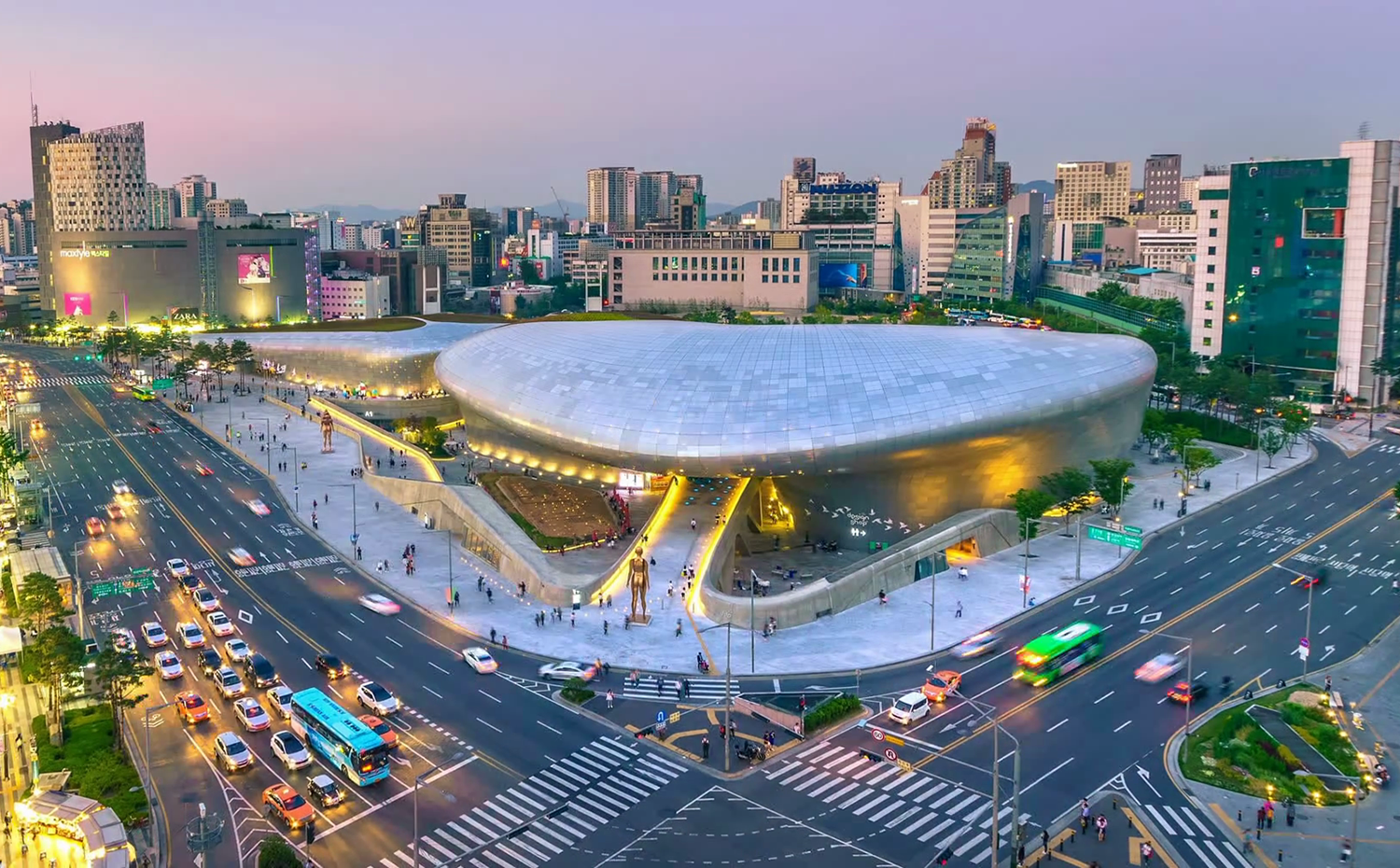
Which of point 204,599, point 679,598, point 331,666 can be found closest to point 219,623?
point 204,599

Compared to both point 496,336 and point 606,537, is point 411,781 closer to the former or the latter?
point 606,537

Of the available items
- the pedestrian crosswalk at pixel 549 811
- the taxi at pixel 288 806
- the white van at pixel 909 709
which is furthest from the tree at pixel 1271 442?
the taxi at pixel 288 806

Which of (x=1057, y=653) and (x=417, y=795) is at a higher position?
(x=1057, y=653)

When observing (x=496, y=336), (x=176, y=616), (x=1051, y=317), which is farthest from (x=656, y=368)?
(x=1051, y=317)

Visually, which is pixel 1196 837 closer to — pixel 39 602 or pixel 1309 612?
pixel 1309 612

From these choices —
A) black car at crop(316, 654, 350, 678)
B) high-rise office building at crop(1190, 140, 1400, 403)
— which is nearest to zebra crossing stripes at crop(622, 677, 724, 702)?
black car at crop(316, 654, 350, 678)

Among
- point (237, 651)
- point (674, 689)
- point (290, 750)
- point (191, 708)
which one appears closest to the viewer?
point (290, 750)
